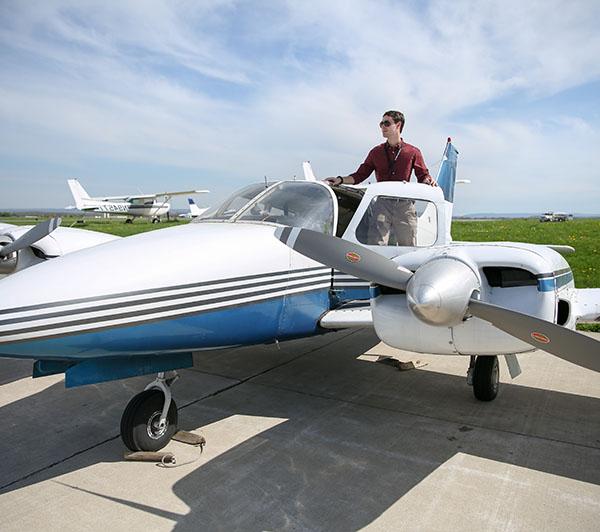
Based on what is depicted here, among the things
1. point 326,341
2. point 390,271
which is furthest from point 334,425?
point 326,341

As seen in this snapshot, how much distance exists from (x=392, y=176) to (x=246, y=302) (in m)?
2.86

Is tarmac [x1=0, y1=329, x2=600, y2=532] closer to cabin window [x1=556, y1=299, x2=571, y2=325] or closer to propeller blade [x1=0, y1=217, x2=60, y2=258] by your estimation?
cabin window [x1=556, y1=299, x2=571, y2=325]

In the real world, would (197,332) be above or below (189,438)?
above

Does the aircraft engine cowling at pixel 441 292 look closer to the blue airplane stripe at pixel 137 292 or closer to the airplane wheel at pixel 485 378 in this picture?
the blue airplane stripe at pixel 137 292

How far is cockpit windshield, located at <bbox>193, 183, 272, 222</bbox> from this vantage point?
495cm

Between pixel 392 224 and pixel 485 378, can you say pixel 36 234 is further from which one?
pixel 485 378

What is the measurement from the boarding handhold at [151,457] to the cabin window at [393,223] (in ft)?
8.81

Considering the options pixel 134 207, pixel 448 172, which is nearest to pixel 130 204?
pixel 134 207

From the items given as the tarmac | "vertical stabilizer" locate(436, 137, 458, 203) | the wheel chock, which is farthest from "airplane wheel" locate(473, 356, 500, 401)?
"vertical stabilizer" locate(436, 137, 458, 203)

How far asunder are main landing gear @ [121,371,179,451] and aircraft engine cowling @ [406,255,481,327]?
2.23 m

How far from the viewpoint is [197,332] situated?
12.4 feet

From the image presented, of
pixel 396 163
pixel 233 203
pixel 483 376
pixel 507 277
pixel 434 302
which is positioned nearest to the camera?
pixel 434 302

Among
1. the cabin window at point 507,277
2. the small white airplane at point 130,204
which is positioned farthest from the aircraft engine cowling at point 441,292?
the small white airplane at point 130,204

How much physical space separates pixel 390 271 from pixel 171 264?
162 centimetres
